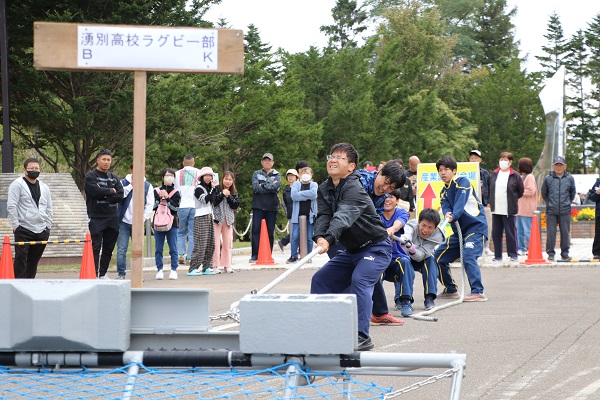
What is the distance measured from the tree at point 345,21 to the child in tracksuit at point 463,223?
61935 millimetres

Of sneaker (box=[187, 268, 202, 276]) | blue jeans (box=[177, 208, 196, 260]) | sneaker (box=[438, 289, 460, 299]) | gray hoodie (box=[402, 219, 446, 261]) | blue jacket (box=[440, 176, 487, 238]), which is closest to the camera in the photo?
gray hoodie (box=[402, 219, 446, 261])

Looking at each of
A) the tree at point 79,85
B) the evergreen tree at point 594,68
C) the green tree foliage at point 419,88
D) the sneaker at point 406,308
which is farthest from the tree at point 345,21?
the sneaker at point 406,308

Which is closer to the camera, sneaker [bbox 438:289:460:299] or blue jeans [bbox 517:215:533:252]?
sneaker [bbox 438:289:460:299]

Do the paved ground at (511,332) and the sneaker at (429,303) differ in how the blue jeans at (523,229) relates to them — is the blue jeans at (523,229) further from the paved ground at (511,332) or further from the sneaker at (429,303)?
the sneaker at (429,303)

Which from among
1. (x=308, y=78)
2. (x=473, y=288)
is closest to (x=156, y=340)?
(x=473, y=288)

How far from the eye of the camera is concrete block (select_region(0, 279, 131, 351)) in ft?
14.2

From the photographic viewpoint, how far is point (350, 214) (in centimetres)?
803

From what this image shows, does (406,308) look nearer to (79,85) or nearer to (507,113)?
(79,85)

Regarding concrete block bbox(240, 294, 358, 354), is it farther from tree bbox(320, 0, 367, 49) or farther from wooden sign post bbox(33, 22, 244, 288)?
tree bbox(320, 0, 367, 49)

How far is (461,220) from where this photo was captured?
13.3m

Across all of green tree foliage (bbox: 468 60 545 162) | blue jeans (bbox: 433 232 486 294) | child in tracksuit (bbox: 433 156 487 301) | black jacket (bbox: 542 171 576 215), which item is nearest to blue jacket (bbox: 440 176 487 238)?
child in tracksuit (bbox: 433 156 487 301)

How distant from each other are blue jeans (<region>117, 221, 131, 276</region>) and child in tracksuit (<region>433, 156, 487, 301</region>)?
5.57 m

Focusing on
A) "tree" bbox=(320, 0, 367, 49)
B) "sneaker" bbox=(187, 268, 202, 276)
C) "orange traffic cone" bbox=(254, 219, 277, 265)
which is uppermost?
"tree" bbox=(320, 0, 367, 49)

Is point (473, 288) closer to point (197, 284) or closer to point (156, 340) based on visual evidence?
point (197, 284)
